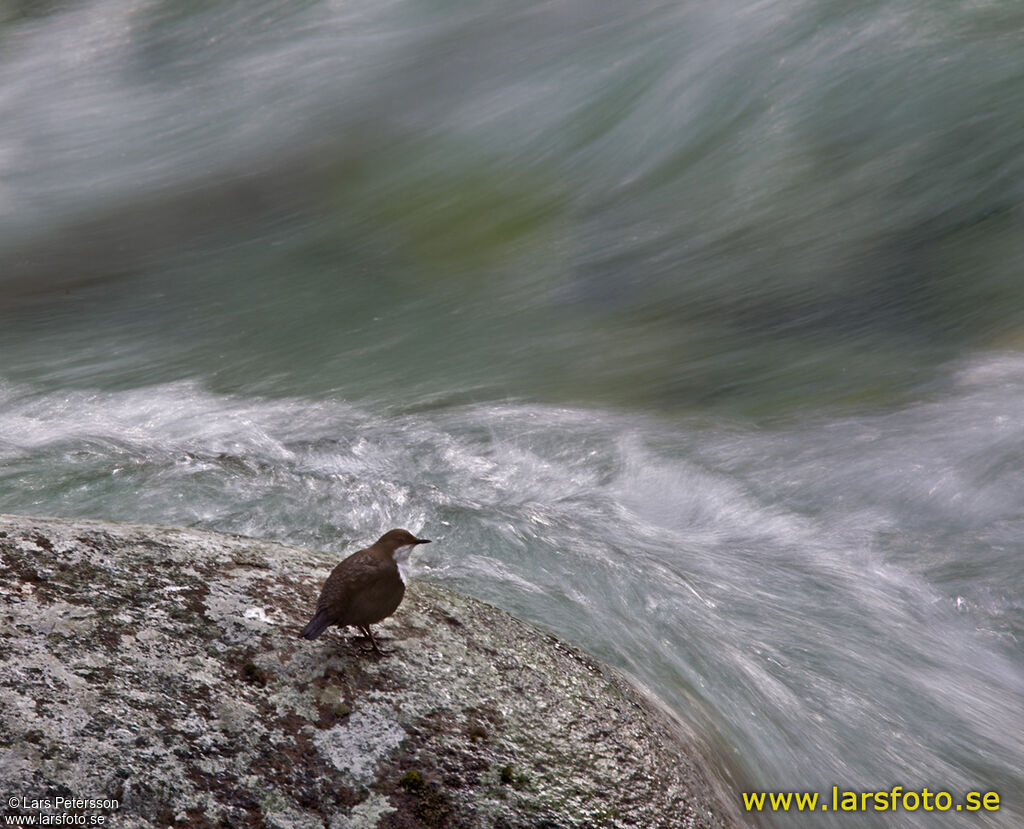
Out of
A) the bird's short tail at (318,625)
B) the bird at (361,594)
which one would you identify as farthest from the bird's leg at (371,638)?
the bird's short tail at (318,625)

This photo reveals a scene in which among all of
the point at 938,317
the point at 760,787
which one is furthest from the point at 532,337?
the point at 760,787

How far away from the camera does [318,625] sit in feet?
9.16

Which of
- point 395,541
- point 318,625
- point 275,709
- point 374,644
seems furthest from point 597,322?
point 275,709

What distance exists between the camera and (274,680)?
2.76m

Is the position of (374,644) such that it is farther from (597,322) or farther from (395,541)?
(597,322)

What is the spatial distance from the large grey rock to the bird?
0.12 meters

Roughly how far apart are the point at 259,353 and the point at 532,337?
1.72 m

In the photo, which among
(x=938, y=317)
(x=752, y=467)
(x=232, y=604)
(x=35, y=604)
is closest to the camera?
(x=35, y=604)

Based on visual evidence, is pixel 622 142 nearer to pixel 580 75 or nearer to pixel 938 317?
pixel 580 75

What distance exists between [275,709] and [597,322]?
15.4 ft

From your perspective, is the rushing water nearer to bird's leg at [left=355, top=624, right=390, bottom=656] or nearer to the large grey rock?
the large grey rock

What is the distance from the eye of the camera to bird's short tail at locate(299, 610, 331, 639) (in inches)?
110

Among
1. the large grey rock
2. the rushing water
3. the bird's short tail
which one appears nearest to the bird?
the bird's short tail

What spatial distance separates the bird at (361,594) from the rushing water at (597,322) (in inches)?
45.4
